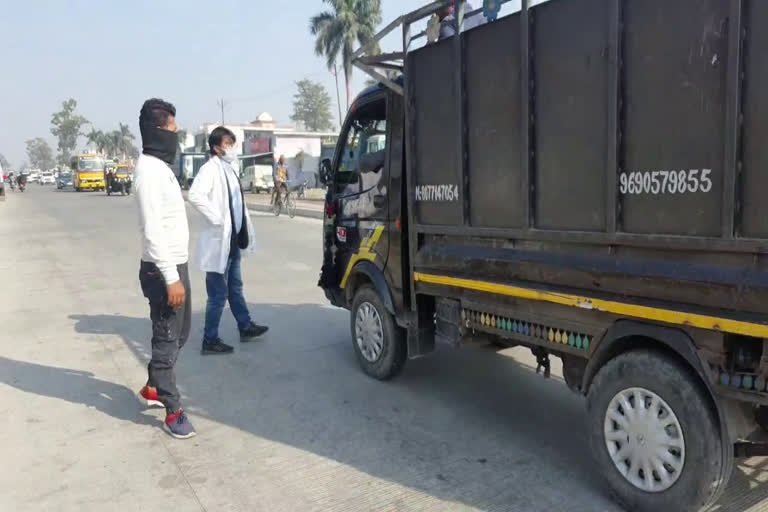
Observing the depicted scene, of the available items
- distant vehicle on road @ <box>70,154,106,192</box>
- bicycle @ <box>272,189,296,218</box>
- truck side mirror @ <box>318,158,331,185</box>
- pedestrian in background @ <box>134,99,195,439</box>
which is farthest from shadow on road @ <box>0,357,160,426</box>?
distant vehicle on road @ <box>70,154,106,192</box>

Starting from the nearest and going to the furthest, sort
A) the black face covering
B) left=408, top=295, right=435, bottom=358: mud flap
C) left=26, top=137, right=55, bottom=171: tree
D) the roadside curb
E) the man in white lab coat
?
the black face covering, left=408, top=295, right=435, bottom=358: mud flap, the man in white lab coat, the roadside curb, left=26, top=137, right=55, bottom=171: tree

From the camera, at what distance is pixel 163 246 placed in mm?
3830

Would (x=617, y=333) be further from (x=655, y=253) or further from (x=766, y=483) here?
(x=766, y=483)

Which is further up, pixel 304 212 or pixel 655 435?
pixel 304 212

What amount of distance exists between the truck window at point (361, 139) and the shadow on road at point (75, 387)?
2.41 meters

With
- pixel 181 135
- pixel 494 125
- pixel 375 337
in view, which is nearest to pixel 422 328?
pixel 375 337

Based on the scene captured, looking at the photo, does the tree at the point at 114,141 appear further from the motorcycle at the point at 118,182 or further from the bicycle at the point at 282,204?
the bicycle at the point at 282,204

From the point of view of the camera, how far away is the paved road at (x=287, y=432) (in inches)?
126

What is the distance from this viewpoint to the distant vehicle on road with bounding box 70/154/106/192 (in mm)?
45781

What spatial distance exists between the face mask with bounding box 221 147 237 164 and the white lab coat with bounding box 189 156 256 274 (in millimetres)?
57

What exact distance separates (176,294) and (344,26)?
38.1m

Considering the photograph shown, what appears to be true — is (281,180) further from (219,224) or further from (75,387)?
(75,387)

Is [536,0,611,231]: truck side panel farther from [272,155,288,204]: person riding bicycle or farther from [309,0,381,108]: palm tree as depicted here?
[309,0,381,108]: palm tree

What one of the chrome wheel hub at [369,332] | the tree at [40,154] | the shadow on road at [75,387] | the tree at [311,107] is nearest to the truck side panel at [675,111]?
the chrome wheel hub at [369,332]
